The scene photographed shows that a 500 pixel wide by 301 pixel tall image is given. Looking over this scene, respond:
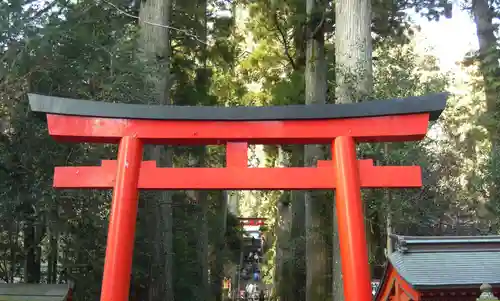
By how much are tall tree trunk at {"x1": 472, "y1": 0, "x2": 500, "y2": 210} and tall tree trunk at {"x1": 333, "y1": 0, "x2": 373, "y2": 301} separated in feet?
13.1

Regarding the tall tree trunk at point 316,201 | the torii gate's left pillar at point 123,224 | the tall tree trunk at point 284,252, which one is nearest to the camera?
the torii gate's left pillar at point 123,224

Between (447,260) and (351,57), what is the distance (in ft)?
10.5

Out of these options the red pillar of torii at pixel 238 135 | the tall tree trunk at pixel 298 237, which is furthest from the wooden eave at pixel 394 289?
the tall tree trunk at pixel 298 237

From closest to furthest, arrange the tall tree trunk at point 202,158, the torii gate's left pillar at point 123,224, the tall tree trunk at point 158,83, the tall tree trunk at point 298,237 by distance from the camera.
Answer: the torii gate's left pillar at point 123,224
the tall tree trunk at point 158,83
the tall tree trunk at point 202,158
the tall tree trunk at point 298,237

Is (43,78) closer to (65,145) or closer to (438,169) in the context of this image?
(65,145)

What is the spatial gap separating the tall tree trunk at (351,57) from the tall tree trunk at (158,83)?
2.80m

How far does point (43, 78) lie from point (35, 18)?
3.23ft

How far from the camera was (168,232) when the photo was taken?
10.5 meters

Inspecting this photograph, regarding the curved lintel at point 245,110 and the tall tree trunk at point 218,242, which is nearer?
the curved lintel at point 245,110

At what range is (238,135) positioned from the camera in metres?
4.99

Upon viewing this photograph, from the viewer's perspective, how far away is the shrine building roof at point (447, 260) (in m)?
5.95

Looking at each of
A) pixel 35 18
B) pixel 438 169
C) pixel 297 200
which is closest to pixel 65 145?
pixel 35 18

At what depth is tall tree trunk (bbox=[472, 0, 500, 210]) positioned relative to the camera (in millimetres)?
9930

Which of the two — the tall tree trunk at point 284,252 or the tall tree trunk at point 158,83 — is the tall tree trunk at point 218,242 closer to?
the tall tree trunk at point 284,252
